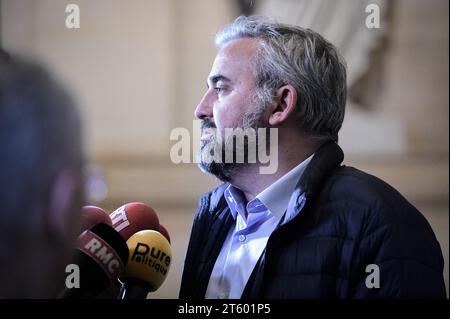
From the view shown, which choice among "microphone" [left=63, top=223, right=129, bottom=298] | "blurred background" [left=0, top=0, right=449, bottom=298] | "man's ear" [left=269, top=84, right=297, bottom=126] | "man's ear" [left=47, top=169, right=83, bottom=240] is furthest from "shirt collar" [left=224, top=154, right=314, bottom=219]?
"blurred background" [left=0, top=0, right=449, bottom=298]

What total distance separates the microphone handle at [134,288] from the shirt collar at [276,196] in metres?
0.27

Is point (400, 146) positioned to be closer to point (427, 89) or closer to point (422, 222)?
point (427, 89)

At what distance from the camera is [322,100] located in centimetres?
134

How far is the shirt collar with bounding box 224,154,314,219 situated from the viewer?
4.09 feet

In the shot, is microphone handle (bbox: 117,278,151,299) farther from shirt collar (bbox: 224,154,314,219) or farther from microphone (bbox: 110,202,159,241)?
shirt collar (bbox: 224,154,314,219)

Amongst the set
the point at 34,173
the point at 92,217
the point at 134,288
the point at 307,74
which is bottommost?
the point at 134,288

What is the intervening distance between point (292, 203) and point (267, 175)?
19 cm

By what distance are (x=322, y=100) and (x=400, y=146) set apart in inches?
85.6

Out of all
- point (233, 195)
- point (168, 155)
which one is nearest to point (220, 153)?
point (233, 195)

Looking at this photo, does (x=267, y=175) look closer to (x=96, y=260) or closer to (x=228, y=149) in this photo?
(x=228, y=149)

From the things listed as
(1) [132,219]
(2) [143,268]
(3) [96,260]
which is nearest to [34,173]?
(3) [96,260]

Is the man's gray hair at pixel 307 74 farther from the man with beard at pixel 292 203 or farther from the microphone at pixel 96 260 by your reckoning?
the microphone at pixel 96 260

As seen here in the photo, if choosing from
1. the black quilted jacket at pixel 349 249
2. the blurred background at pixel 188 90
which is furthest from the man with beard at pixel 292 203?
the blurred background at pixel 188 90

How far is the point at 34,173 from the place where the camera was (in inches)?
Answer: 26.0
